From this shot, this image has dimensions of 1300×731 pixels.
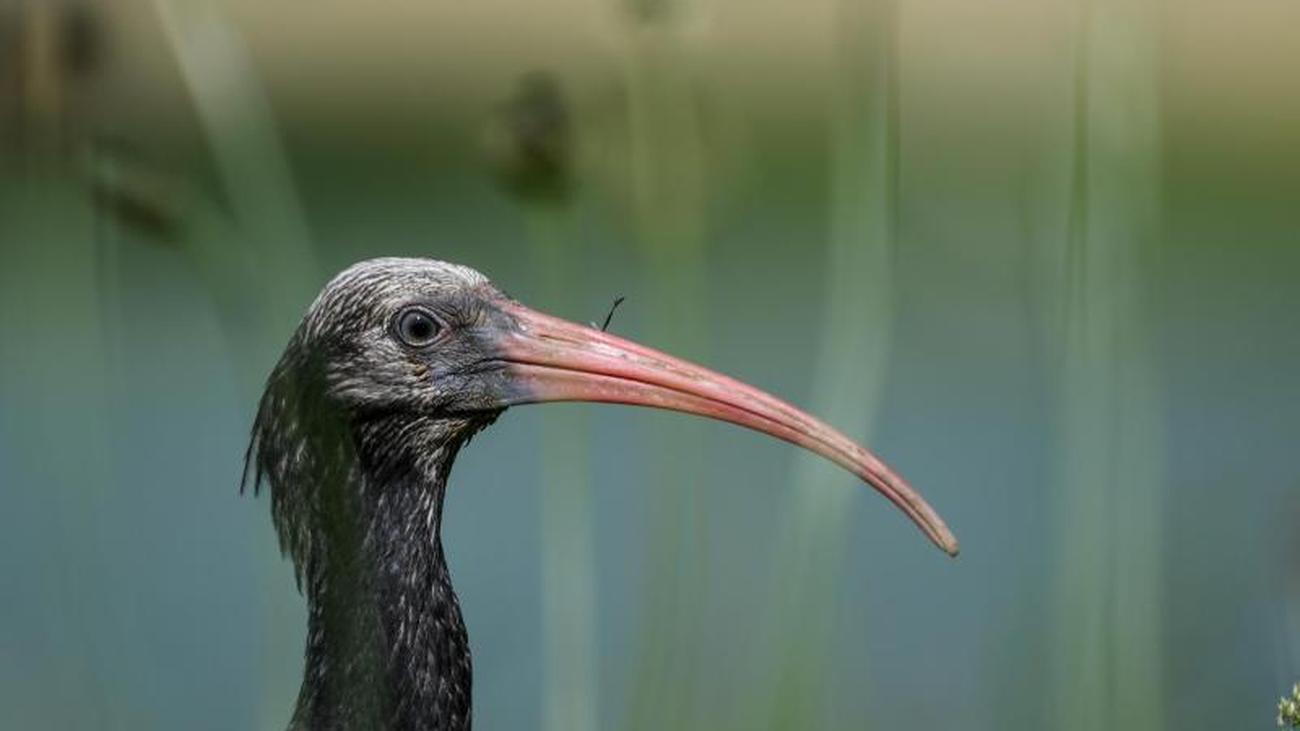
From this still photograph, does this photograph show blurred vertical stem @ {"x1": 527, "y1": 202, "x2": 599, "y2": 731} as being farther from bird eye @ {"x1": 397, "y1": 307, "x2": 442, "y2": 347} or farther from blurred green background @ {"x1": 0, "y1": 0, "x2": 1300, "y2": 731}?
bird eye @ {"x1": 397, "y1": 307, "x2": 442, "y2": 347}

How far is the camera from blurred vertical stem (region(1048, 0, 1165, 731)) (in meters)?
2.88

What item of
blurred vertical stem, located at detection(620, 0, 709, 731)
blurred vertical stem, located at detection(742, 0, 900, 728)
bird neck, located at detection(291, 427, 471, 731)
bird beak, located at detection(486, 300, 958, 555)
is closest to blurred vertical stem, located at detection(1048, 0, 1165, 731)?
blurred vertical stem, located at detection(742, 0, 900, 728)

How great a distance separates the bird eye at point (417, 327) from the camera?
406 centimetres

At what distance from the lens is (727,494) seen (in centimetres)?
818

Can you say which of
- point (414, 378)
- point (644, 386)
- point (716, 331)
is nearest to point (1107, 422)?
point (644, 386)

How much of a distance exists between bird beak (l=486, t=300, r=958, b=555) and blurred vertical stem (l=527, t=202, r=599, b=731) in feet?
0.73

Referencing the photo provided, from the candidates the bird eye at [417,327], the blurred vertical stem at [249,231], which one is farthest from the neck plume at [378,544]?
the blurred vertical stem at [249,231]

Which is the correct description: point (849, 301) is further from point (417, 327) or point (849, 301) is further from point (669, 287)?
point (417, 327)

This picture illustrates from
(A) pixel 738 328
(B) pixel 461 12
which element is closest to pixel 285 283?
(A) pixel 738 328

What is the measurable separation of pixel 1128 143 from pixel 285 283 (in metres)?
0.89

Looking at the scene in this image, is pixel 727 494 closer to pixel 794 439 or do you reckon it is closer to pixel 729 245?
pixel 729 245

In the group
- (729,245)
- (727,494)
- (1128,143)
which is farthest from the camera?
(729,245)

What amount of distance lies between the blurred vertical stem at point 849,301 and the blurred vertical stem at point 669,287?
0.37ft

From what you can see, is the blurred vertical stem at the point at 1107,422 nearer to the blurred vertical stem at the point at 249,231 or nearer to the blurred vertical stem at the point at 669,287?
the blurred vertical stem at the point at 669,287
